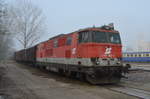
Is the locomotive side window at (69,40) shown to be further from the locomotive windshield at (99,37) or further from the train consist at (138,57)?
the train consist at (138,57)

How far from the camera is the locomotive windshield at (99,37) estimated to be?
10.4 meters

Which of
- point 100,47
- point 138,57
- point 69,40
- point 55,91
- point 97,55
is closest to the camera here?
point 55,91

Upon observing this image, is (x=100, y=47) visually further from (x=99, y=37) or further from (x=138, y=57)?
(x=138, y=57)

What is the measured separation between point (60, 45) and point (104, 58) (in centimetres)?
495

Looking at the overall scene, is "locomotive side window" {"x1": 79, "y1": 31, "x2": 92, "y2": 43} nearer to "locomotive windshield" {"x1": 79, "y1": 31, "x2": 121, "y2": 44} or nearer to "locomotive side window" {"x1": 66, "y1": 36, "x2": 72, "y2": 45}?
"locomotive windshield" {"x1": 79, "y1": 31, "x2": 121, "y2": 44}

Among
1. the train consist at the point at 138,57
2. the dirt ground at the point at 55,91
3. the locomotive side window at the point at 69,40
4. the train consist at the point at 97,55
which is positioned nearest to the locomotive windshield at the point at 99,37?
the train consist at the point at 97,55

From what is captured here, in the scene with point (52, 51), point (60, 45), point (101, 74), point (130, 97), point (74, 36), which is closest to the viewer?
point (130, 97)

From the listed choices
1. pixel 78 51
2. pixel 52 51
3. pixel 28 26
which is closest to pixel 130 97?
pixel 78 51

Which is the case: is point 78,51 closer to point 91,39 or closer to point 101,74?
point 91,39

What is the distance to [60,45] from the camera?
14.2m

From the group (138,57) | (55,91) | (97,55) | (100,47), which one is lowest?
(55,91)

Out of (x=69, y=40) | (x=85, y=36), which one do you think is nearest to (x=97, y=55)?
(x=85, y=36)

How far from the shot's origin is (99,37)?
10.6 meters

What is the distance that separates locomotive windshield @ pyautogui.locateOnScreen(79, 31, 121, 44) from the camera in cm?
1042
